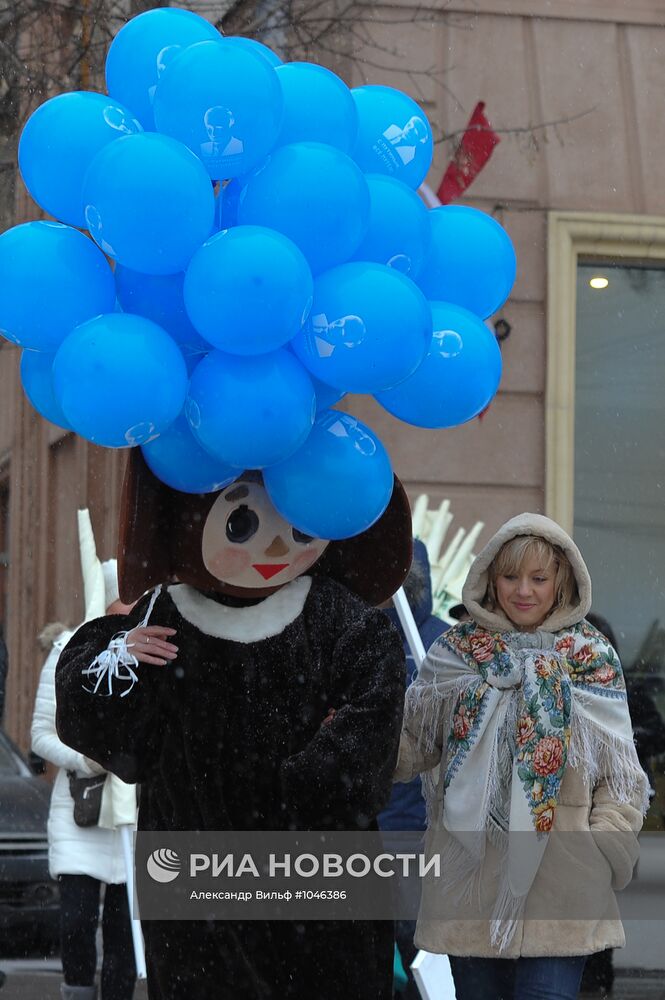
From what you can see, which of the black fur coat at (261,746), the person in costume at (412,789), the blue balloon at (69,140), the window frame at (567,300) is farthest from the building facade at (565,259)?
the blue balloon at (69,140)

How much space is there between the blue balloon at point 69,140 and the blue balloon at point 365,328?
1.87 feet

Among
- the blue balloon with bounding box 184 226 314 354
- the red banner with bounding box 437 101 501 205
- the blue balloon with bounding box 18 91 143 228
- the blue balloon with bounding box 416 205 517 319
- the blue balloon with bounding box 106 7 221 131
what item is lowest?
the blue balloon with bounding box 184 226 314 354

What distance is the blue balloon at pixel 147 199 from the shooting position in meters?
3.45

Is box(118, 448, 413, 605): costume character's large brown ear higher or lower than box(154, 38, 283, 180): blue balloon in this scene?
lower

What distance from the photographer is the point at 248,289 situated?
344 cm

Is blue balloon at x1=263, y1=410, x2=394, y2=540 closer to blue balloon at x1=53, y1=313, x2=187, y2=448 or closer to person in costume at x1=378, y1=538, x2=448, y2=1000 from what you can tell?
blue balloon at x1=53, y1=313, x2=187, y2=448

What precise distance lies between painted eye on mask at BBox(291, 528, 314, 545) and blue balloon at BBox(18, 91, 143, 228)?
0.90 metres

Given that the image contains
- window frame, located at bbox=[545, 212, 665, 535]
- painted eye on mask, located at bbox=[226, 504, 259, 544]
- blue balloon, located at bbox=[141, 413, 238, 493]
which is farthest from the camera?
window frame, located at bbox=[545, 212, 665, 535]

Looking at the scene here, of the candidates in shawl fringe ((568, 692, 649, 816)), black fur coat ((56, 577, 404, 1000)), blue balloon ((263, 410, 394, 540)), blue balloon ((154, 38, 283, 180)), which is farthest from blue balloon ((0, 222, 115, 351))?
shawl fringe ((568, 692, 649, 816))

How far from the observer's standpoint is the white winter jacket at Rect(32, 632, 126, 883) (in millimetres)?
6375

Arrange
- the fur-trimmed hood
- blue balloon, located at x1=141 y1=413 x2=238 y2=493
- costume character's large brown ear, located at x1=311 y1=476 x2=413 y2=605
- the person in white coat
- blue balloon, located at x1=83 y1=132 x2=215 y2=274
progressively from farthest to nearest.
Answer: the person in white coat → the fur-trimmed hood → costume character's large brown ear, located at x1=311 y1=476 x2=413 y2=605 → blue balloon, located at x1=141 y1=413 x2=238 y2=493 → blue balloon, located at x1=83 y1=132 x2=215 y2=274

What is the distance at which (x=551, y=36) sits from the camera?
8938 mm

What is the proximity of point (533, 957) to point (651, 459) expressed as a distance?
509cm

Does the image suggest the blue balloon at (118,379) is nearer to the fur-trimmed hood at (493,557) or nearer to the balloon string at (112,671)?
the balloon string at (112,671)
